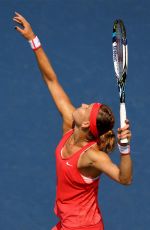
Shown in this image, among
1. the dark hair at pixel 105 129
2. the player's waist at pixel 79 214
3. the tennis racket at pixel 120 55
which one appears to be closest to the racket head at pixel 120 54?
the tennis racket at pixel 120 55

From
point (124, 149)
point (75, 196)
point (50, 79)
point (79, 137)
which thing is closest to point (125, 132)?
point (124, 149)

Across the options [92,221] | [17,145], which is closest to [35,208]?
[17,145]

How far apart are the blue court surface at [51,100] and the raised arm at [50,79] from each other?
217 cm

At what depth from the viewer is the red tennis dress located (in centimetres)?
578

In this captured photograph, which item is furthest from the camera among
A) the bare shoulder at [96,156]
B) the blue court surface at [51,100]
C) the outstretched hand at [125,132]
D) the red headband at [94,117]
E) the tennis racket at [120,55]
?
the blue court surface at [51,100]

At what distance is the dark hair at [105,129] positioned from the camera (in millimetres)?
5633

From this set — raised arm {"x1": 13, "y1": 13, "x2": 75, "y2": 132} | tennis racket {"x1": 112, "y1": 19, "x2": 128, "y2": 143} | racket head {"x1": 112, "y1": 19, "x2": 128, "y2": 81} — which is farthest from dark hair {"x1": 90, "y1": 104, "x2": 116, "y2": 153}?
raised arm {"x1": 13, "y1": 13, "x2": 75, "y2": 132}

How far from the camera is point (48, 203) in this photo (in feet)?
26.9

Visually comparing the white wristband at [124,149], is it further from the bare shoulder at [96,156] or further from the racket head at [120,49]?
the racket head at [120,49]

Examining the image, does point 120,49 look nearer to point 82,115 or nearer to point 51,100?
point 82,115

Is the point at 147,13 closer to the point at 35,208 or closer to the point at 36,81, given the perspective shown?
the point at 36,81

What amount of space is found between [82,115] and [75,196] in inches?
29.7

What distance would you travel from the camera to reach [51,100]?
31.0 ft

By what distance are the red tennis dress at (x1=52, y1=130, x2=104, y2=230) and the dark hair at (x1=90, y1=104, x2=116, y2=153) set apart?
0.31ft
